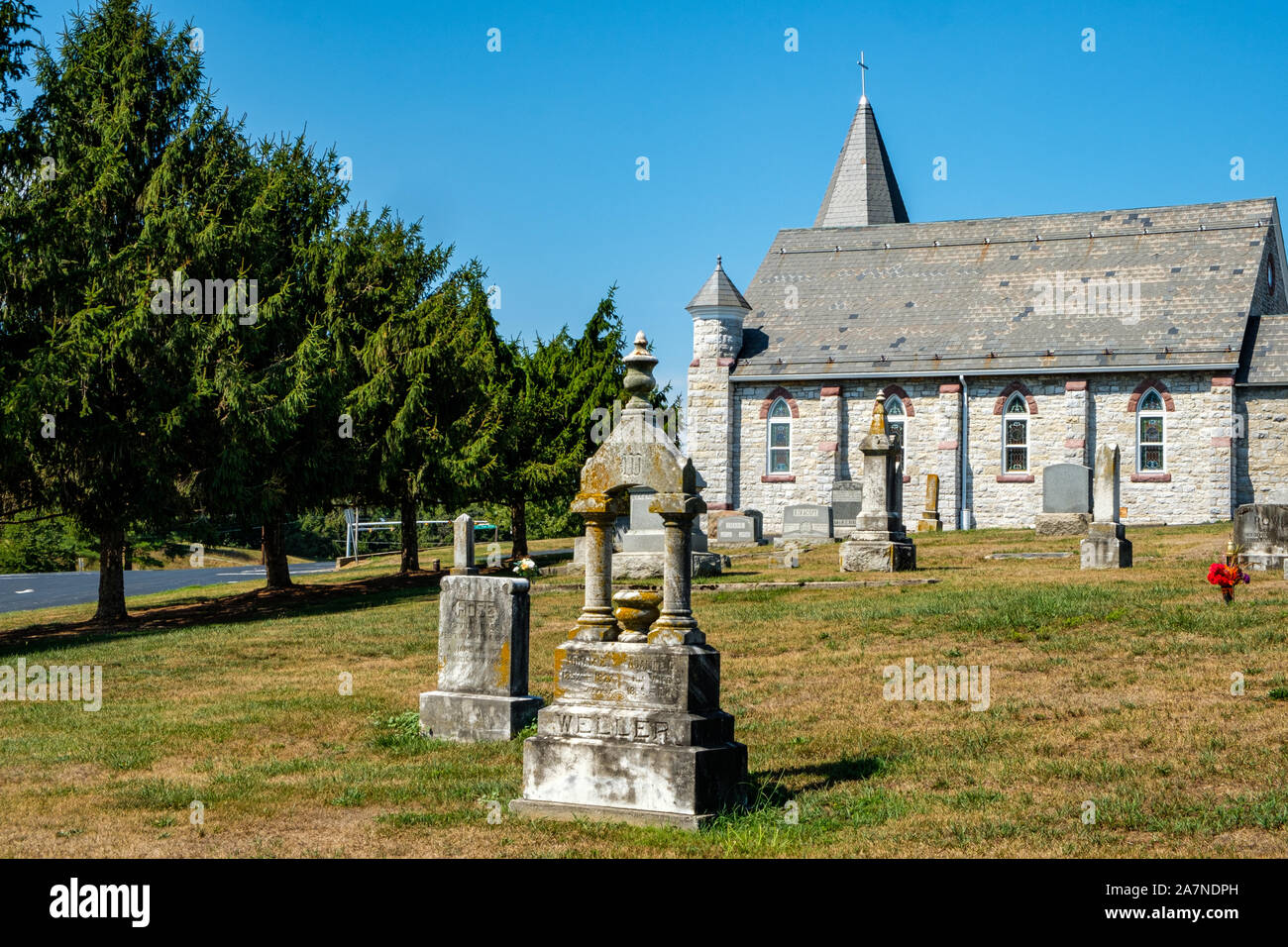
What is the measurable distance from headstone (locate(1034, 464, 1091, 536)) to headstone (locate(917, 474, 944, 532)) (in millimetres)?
6172

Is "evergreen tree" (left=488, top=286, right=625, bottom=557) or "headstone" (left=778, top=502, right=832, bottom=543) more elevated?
"evergreen tree" (left=488, top=286, right=625, bottom=557)

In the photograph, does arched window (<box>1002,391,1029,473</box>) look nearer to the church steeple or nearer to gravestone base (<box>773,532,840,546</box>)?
gravestone base (<box>773,532,840,546</box>)

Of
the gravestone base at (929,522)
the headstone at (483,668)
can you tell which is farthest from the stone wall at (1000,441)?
the headstone at (483,668)

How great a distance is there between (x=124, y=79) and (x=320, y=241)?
5.30 metres

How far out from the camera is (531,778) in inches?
328

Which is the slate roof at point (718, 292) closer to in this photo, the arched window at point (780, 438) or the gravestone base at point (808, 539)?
the arched window at point (780, 438)

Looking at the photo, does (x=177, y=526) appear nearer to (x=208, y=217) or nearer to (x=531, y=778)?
(x=208, y=217)

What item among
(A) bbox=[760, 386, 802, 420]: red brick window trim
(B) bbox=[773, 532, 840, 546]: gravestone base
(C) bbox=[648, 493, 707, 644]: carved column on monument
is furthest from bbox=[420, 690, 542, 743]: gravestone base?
(A) bbox=[760, 386, 802, 420]: red brick window trim

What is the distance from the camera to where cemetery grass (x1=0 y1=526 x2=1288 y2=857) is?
7.56 m

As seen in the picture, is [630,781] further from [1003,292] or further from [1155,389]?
[1003,292]

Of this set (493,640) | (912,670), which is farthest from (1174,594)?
(493,640)

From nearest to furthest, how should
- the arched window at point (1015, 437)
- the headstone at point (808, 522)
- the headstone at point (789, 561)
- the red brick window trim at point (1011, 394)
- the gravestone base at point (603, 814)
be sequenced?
1. the gravestone base at point (603, 814)
2. the headstone at point (789, 561)
3. the headstone at point (808, 522)
4. the red brick window trim at point (1011, 394)
5. the arched window at point (1015, 437)

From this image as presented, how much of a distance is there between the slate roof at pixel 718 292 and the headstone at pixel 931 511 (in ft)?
26.3

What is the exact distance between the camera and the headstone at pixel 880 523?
72.2 feet
